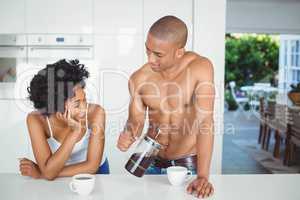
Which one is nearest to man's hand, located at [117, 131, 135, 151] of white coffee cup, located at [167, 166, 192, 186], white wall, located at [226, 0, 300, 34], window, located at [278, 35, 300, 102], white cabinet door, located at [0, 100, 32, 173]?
white coffee cup, located at [167, 166, 192, 186]

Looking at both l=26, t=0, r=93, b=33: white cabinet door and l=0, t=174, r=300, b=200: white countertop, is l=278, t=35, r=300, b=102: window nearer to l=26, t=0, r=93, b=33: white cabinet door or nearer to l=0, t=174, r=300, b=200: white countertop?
l=26, t=0, r=93, b=33: white cabinet door

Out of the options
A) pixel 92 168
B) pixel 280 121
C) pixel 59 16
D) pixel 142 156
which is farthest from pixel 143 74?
pixel 280 121

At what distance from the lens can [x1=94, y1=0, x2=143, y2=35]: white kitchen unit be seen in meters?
3.20

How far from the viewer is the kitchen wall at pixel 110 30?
3.19 m

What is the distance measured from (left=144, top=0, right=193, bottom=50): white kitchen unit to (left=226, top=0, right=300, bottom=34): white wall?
2913 millimetres

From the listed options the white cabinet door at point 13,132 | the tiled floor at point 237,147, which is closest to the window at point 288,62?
the tiled floor at point 237,147

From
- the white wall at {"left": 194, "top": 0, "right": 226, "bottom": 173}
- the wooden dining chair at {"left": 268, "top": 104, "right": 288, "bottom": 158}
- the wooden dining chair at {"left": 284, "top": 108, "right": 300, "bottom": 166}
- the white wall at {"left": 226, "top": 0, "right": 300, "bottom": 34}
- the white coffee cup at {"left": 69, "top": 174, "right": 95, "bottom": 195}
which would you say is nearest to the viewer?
the white coffee cup at {"left": 69, "top": 174, "right": 95, "bottom": 195}

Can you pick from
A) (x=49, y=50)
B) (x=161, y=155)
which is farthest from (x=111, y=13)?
(x=161, y=155)

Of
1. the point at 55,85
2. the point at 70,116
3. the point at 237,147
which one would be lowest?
the point at 237,147

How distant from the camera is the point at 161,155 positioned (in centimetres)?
185

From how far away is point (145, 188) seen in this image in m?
1.33

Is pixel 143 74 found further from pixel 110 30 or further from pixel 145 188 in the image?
pixel 110 30

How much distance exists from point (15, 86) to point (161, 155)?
1.93 m

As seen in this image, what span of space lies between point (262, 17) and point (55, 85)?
197 inches
